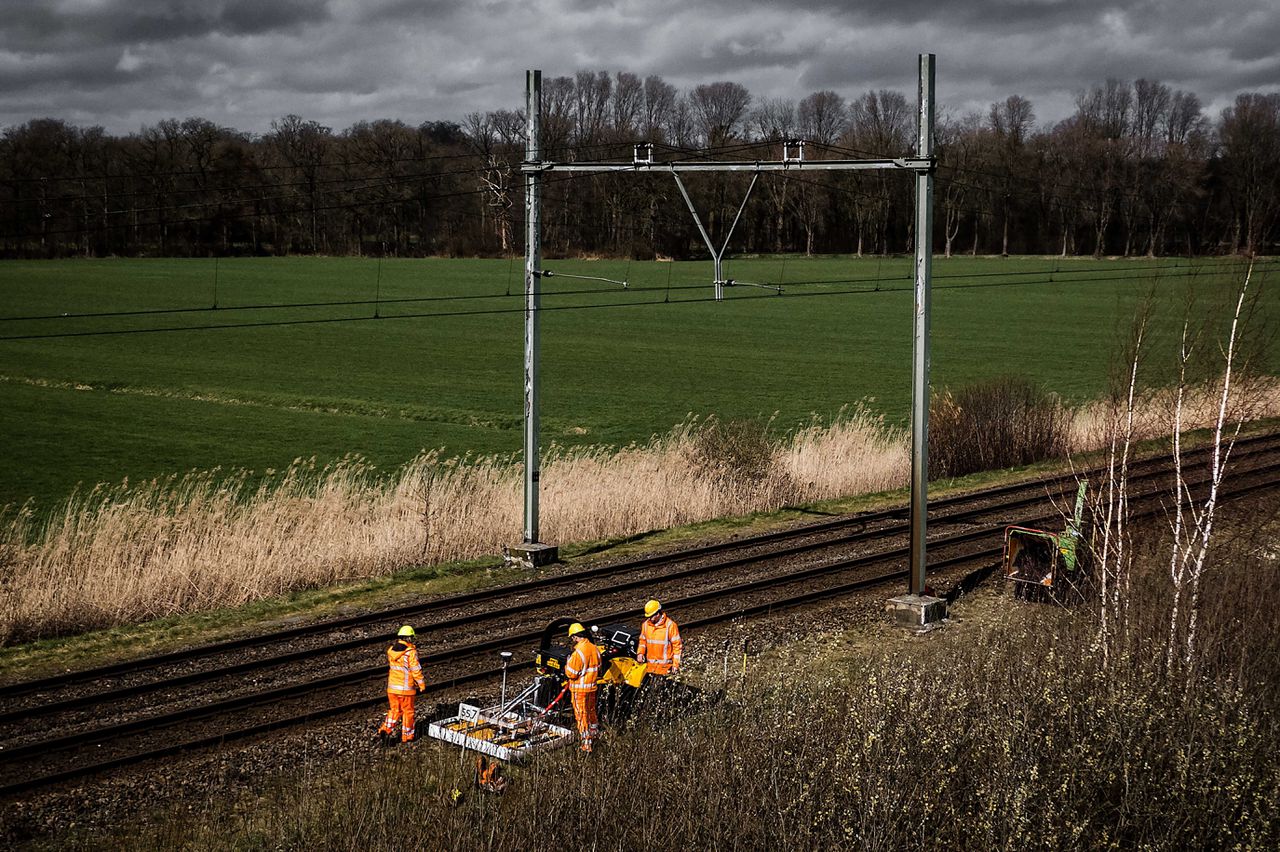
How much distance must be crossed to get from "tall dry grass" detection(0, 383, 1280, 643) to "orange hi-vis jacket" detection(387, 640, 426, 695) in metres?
7.05

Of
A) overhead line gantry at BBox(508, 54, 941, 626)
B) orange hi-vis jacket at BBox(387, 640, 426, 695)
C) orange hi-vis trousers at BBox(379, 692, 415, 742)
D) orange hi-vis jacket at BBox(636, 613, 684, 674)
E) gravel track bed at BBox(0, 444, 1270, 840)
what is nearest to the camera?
gravel track bed at BBox(0, 444, 1270, 840)

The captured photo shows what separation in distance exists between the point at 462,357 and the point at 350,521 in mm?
34329

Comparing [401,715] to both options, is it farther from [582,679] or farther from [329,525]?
[329,525]

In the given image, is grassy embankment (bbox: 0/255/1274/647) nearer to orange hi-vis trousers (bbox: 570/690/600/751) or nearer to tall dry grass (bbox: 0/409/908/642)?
tall dry grass (bbox: 0/409/908/642)

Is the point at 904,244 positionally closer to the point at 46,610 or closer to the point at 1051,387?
the point at 1051,387

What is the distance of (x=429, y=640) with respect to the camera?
16.0 m

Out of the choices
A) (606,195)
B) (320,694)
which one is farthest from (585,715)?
(606,195)

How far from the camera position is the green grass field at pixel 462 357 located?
35250 mm

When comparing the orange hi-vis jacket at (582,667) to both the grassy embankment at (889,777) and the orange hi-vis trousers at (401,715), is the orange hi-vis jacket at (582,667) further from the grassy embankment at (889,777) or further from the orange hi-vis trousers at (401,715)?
the orange hi-vis trousers at (401,715)

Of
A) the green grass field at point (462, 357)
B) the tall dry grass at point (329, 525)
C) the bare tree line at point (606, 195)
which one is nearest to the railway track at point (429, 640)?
the tall dry grass at point (329, 525)

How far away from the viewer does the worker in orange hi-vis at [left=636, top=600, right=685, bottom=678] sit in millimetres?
12406

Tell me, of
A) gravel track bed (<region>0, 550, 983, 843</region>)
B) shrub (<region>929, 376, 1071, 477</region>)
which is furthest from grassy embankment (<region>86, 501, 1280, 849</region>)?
shrub (<region>929, 376, 1071, 477</region>)

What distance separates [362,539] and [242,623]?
12.2ft

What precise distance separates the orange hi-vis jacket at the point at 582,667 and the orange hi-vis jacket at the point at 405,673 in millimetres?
1553
